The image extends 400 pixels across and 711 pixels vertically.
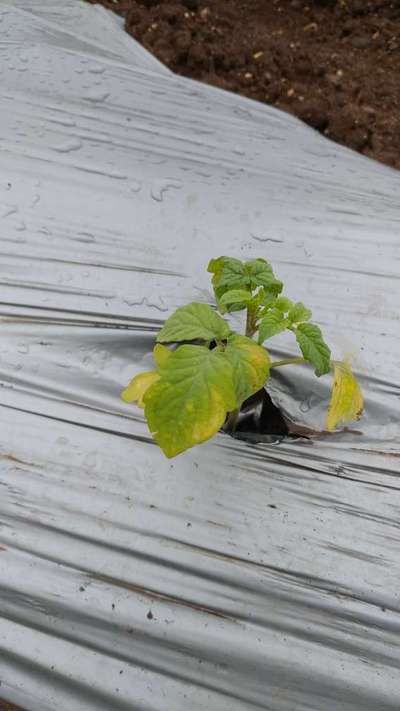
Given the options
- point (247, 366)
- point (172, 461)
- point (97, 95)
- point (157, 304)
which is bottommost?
point (172, 461)

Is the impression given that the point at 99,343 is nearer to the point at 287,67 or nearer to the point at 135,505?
the point at 135,505

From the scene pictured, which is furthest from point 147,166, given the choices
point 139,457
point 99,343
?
point 139,457

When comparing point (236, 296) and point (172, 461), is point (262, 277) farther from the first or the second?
point (172, 461)

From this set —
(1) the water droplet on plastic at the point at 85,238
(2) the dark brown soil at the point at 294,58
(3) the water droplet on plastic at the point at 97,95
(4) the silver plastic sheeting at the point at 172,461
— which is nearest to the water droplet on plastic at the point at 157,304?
(4) the silver plastic sheeting at the point at 172,461

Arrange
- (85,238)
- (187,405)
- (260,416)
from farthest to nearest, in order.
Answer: (85,238) → (260,416) → (187,405)

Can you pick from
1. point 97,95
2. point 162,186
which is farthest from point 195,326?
point 97,95

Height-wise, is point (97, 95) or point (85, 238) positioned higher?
point (97, 95)

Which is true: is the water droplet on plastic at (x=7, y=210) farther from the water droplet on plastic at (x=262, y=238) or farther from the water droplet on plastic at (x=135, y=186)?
the water droplet on plastic at (x=262, y=238)
